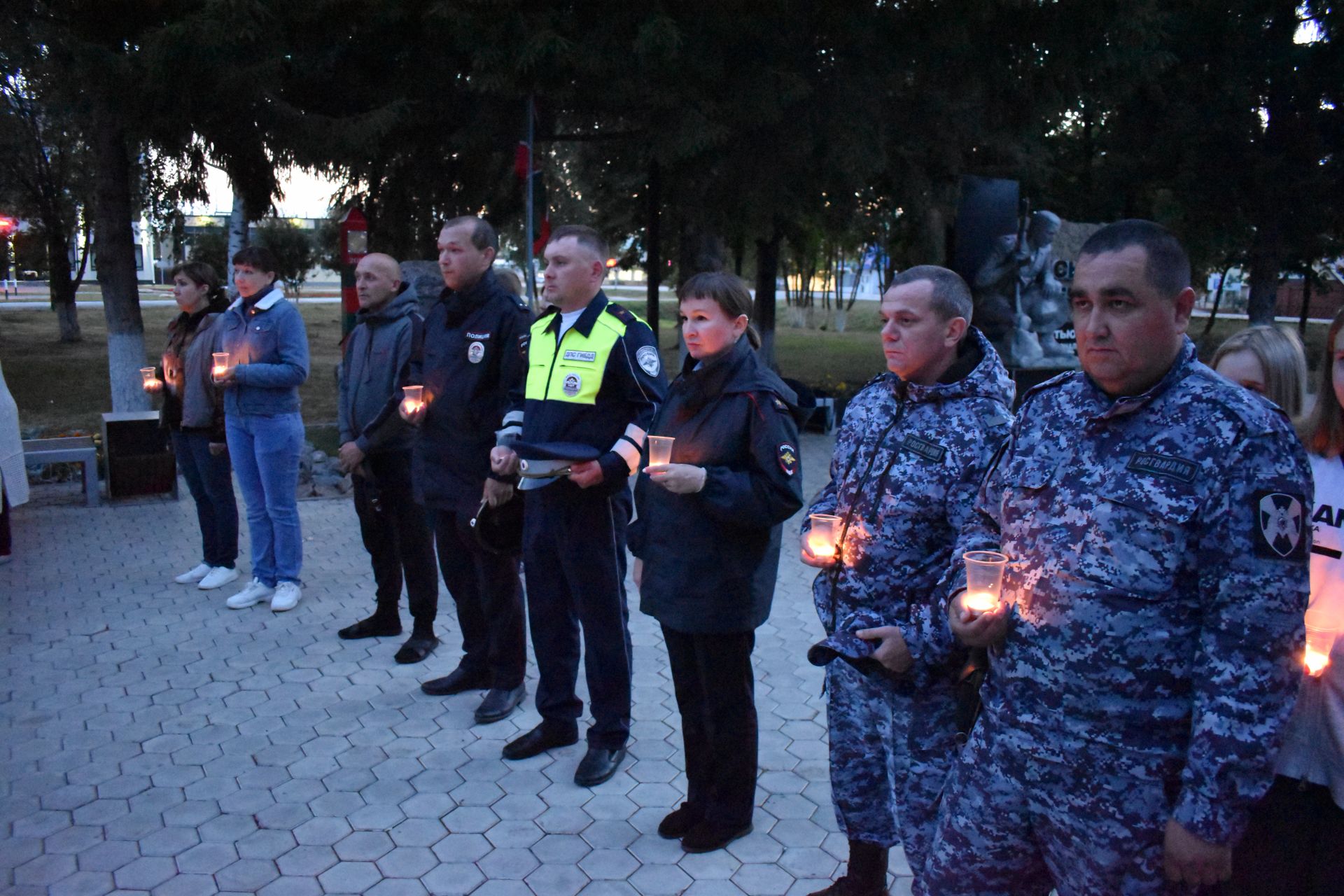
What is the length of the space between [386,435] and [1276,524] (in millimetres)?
4618

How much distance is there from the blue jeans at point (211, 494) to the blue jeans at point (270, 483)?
25cm

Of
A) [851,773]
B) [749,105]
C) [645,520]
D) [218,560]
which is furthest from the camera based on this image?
[749,105]

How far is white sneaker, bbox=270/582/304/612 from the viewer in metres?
6.62

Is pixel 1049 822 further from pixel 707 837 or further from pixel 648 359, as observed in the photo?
pixel 648 359

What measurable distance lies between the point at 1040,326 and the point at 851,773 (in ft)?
49.5

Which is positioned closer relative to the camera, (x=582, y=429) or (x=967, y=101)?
(x=582, y=429)

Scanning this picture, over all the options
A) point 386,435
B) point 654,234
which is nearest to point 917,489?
point 386,435

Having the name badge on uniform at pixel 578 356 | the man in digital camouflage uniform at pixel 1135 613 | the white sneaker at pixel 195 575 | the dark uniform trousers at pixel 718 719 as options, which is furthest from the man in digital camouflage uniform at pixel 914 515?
the white sneaker at pixel 195 575

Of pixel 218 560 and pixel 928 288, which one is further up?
pixel 928 288

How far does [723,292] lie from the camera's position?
3.65 metres

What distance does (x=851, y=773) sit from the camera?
3148 mm

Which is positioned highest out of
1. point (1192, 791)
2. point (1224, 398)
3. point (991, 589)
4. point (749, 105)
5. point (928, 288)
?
point (749, 105)

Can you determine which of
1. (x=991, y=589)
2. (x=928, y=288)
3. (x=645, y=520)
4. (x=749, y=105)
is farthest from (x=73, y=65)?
(x=991, y=589)

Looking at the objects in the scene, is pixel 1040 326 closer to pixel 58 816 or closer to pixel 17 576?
pixel 17 576
